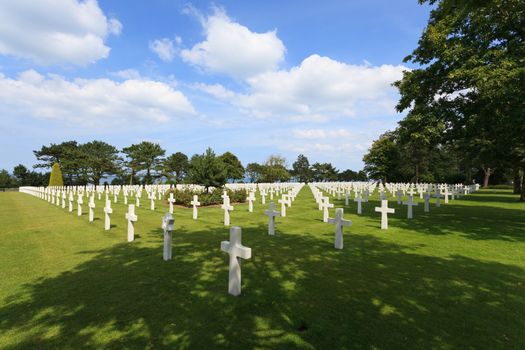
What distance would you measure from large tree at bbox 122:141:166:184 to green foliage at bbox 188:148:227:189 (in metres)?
43.9

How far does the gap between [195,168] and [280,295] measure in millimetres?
17809

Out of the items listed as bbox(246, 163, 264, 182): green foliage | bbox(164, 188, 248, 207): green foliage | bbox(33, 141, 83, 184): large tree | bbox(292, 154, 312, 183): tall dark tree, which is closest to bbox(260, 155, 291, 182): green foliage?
bbox(246, 163, 264, 182): green foliage

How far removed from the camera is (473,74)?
32.9 ft

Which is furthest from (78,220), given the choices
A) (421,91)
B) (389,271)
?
(421,91)

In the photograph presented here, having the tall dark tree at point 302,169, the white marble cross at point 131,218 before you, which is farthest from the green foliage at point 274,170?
the white marble cross at point 131,218

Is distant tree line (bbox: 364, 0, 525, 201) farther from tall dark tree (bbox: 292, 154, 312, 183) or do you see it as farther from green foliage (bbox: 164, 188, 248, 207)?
tall dark tree (bbox: 292, 154, 312, 183)

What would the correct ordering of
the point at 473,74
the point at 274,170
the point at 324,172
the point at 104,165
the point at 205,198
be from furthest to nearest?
1. the point at 324,172
2. the point at 274,170
3. the point at 104,165
4. the point at 205,198
5. the point at 473,74

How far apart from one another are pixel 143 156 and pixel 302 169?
2899 inches

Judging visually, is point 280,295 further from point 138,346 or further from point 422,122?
point 422,122

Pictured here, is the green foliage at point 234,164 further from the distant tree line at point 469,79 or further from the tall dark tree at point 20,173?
the distant tree line at point 469,79

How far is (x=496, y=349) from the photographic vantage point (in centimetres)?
309

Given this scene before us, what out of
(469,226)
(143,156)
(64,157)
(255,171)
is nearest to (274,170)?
(255,171)

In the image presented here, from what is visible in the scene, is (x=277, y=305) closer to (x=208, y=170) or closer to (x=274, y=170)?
(x=208, y=170)

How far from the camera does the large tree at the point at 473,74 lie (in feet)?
30.1
